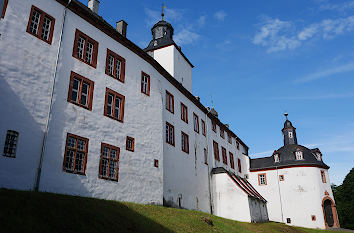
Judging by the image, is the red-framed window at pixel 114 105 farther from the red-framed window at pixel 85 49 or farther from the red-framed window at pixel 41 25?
the red-framed window at pixel 41 25

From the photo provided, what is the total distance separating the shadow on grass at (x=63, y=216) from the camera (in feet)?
32.6

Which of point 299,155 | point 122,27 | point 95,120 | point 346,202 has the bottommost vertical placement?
point 346,202

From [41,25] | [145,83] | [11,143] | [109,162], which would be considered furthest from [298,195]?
[41,25]

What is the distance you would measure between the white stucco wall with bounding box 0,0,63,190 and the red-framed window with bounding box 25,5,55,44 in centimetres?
23

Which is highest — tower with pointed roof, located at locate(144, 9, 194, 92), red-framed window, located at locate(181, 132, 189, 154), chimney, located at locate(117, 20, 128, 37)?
tower with pointed roof, located at locate(144, 9, 194, 92)

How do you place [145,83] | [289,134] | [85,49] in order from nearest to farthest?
[85,49] → [145,83] → [289,134]

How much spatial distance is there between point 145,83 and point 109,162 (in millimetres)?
8004

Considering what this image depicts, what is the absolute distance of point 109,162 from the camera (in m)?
18.5

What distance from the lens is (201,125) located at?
114 ft

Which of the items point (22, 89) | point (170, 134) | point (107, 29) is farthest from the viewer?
point (170, 134)

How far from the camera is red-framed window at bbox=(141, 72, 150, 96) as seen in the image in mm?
23578

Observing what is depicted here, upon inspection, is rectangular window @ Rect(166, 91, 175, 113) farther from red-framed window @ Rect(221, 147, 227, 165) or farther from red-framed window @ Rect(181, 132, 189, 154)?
red-framed window @ Rect(221, 147, 227, 165)

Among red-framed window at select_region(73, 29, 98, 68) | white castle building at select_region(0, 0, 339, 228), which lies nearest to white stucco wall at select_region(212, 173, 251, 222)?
white castle building at select_region(0, 0, 339, 228)

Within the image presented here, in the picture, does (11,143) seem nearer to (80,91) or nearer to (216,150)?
(80,91)
